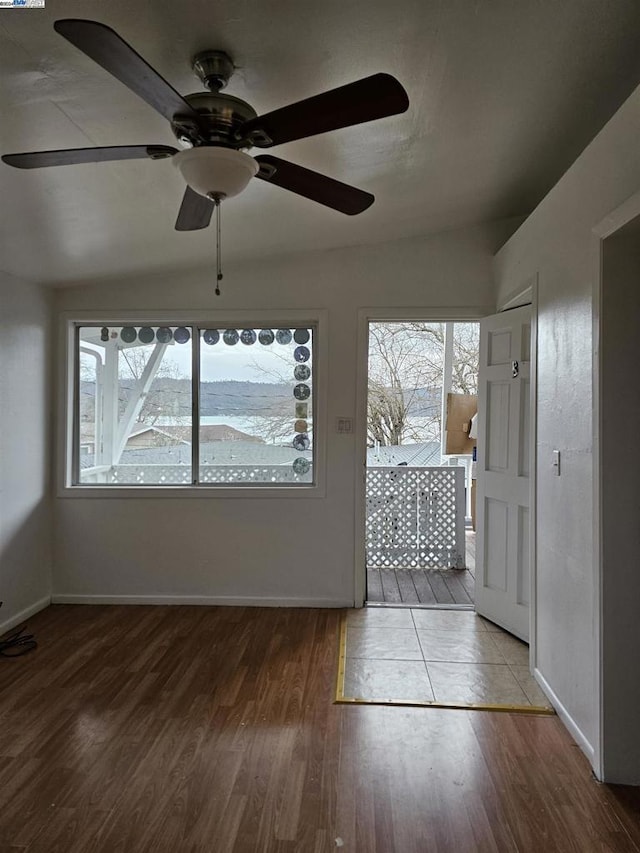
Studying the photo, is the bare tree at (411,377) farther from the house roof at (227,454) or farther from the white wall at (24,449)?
the white wall at (24,449)

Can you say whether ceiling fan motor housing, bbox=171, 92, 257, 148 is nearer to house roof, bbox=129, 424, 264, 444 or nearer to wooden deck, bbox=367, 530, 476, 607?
house roof, bbox=129, 424, 264, 444

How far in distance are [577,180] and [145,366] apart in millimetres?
2982

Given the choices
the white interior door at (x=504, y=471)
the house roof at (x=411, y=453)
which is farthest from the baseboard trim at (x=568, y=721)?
the house roof at (x=411, y=453)

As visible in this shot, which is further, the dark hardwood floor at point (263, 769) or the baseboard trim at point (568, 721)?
the baseboard trim at point (568, 721)

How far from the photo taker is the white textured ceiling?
59.7 inches

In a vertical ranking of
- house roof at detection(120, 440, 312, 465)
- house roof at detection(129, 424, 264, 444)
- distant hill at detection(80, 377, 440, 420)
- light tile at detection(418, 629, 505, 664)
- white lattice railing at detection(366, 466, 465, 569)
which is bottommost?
light tile at detection(418, 629, 505, 664)

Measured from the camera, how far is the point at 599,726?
197 cm

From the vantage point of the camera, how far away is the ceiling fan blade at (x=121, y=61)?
107 cm

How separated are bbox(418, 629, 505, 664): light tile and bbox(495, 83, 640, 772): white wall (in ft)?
1.26

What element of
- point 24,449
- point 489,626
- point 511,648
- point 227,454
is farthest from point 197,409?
point 511,648

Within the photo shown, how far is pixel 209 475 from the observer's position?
3.83m

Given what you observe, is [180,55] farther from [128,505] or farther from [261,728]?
[128,505]

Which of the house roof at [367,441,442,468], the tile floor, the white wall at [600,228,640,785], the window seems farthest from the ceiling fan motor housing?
the house roof at [367,441,442,468]

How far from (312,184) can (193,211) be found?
51 cm
